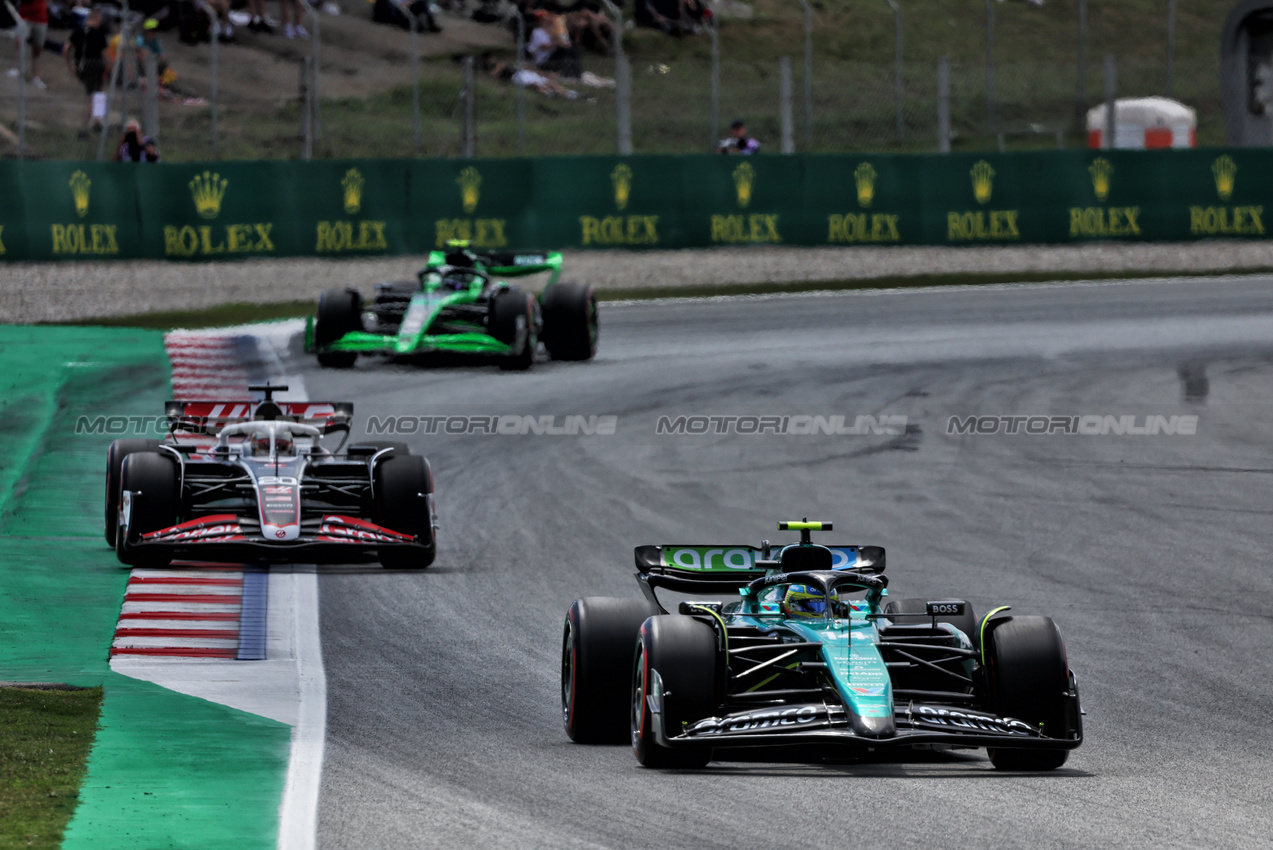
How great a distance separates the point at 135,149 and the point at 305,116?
118 inches

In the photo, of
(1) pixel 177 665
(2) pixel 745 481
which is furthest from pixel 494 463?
(1) pixel 177 665

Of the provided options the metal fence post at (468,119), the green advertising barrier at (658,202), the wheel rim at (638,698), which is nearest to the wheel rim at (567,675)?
the wheel rim at (638,698)

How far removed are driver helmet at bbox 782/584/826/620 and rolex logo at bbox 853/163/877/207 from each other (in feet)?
68.3

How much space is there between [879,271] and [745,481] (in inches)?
507

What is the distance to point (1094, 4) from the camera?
160ft

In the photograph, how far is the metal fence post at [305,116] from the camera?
28.8 metres

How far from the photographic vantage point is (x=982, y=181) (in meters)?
28.7

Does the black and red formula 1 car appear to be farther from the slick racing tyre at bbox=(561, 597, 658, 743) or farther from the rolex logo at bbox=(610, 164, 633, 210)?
the rolex logo at bbox=(610, 164, 633, 210)

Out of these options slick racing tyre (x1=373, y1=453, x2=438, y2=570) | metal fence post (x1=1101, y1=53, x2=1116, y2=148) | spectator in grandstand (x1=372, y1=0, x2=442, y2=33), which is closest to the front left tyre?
slick racing tyre (x1=373, y1=453, x2=438, y2=570)

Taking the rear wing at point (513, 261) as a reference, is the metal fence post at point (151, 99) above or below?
above

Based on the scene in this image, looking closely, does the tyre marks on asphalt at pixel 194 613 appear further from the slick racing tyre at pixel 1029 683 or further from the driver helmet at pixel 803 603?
the slick racing tyre at pixel 1029 683

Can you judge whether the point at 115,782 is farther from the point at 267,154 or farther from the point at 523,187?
the point at 267,154

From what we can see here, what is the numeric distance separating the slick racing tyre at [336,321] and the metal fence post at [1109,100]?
14.4 m

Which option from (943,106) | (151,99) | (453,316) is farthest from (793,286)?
(151,99)
